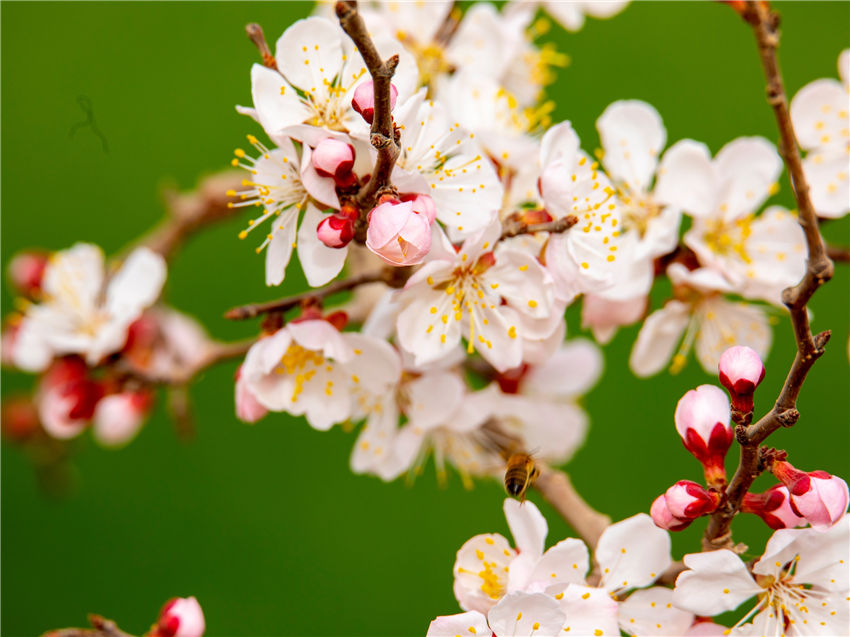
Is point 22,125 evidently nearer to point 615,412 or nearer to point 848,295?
point 615,412

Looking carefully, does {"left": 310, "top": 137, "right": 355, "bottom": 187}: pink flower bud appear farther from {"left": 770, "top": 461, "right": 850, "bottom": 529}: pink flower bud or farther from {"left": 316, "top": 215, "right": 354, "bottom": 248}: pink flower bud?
{"left": 770, "top": 461, "right": 850, "bottom": 529}: pink flower bud

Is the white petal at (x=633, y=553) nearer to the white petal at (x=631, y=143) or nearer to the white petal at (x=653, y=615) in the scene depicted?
the white petal at (x=653, y=615)

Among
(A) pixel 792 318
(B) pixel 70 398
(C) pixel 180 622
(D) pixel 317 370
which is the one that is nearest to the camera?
(A) pixel 792 318

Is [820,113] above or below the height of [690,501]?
above

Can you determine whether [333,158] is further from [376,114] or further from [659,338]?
[659,338]

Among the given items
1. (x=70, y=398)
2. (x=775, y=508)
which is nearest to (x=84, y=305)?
(x=70, y=398)
